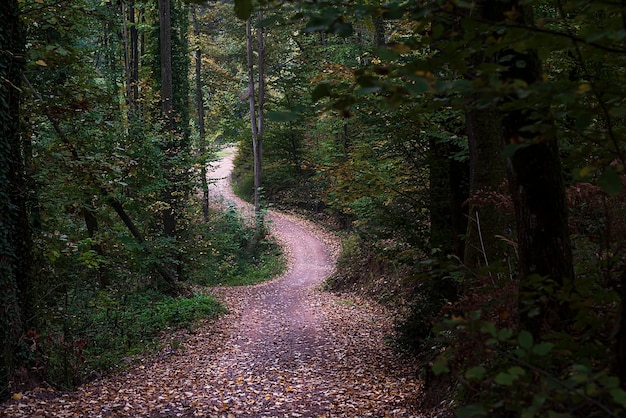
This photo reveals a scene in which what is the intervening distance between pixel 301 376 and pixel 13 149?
524cm

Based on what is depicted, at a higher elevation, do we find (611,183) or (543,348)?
(611,183)

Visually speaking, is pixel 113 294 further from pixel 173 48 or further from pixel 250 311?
pixel 173 48

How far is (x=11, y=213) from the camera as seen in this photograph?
5766 millimetres

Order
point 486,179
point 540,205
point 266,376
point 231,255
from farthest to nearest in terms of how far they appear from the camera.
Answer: point 231,255 < point 266,376 < point 486,179 < point 540,205

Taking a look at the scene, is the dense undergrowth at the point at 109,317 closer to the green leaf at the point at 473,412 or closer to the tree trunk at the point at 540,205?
the green leaf at the point at 473,412

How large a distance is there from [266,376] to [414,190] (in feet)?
13.1

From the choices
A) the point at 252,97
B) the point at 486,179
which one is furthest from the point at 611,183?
the point at 252,97

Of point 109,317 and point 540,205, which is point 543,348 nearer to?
point 540,205

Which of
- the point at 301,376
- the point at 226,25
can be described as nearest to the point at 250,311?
the point at 301,376

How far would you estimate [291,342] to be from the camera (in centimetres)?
923

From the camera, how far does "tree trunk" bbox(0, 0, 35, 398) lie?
5.57 m

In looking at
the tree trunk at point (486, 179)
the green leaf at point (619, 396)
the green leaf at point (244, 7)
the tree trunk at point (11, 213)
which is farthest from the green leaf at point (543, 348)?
the tree trunk at point (11, 213)

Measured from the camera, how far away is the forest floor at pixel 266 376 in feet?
18.4

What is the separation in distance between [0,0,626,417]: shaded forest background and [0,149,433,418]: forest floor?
Result: 560mm
